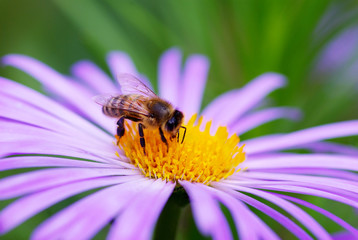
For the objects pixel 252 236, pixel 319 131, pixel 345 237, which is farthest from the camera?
pixel 319 131

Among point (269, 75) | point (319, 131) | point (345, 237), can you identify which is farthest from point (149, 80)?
point (345, 237)

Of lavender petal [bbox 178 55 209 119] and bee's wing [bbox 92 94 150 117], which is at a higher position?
lavender petal [bbox 178 55 209 119]

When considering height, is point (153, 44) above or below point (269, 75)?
above

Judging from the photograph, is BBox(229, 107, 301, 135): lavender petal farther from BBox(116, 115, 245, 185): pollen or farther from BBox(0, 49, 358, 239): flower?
BBox(116, 115, 245, 185): pollen

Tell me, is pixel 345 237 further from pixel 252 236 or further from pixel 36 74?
pixel 36 74

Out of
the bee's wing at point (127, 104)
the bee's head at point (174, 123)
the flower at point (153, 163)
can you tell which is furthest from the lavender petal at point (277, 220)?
the bee's wing at point (127, 104)

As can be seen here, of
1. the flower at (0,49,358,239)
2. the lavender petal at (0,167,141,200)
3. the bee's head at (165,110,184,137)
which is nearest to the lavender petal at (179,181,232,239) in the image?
the flower at (0,49,358,239)
